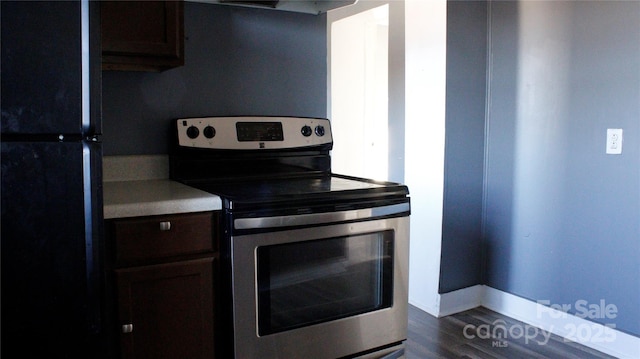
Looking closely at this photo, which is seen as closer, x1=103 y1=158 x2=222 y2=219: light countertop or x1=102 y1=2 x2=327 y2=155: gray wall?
x1=103 y1=158 x2=222 y2=219: light countertop

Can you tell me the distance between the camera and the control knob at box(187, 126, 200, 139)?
2018 millimetres

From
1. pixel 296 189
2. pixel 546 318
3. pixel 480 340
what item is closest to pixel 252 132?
pixel 296 189

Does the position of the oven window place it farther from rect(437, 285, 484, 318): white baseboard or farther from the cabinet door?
rect(437, 285, 484, 318): white baseboard

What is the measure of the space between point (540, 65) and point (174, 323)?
213 centimetres

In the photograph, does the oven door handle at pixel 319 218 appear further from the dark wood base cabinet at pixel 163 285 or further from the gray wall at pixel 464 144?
the gray wall at pixel 464 144

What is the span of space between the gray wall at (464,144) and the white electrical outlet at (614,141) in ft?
2.29

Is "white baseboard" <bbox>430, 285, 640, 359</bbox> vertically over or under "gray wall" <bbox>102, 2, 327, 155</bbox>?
under

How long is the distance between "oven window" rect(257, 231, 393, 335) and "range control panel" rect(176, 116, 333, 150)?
23.1 inches

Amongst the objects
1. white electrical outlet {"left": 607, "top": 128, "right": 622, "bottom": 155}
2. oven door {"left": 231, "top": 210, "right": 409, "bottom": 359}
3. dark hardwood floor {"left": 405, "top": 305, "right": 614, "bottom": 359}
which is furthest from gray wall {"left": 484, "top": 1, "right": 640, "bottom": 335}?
oven door {"left": 231, "top": 210, "right": 409, "bottom": 359}

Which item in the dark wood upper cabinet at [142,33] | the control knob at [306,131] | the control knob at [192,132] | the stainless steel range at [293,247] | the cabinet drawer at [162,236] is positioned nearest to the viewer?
the cabinet drawer at [162,236]

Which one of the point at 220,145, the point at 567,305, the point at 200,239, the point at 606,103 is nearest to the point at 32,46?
the point at 200,239

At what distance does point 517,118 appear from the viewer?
109 inches

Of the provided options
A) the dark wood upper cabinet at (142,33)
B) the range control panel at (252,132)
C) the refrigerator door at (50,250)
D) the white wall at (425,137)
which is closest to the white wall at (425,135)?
the white wall at (425,137)

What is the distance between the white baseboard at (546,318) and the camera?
7.66 feet
